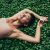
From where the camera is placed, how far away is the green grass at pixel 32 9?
5.61 meters

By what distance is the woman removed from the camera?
559 cm

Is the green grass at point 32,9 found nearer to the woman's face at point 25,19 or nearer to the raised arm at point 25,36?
the raised arm at point 25,36

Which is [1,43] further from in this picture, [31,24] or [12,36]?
[31,24]

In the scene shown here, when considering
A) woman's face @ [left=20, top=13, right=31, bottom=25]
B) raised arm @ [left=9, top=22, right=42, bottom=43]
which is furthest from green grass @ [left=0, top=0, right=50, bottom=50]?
woman's face @ [left=20, top=13, right=31, bottom=25]

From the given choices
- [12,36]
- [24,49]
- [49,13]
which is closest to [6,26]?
[12,36]

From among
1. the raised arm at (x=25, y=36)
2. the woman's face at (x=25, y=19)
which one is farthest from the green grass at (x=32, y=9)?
the woman's face at (x=25, y=19)

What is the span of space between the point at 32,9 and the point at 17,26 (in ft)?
3.26

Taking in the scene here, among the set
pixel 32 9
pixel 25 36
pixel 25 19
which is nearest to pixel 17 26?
pixel 25 19

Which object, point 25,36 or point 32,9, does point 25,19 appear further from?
point 32,9

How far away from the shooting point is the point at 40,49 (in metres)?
5.51

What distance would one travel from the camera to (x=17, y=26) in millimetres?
5988

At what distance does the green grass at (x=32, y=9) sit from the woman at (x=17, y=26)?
0.13 meters

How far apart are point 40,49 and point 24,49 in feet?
1.20

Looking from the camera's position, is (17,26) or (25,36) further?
(17,26)
